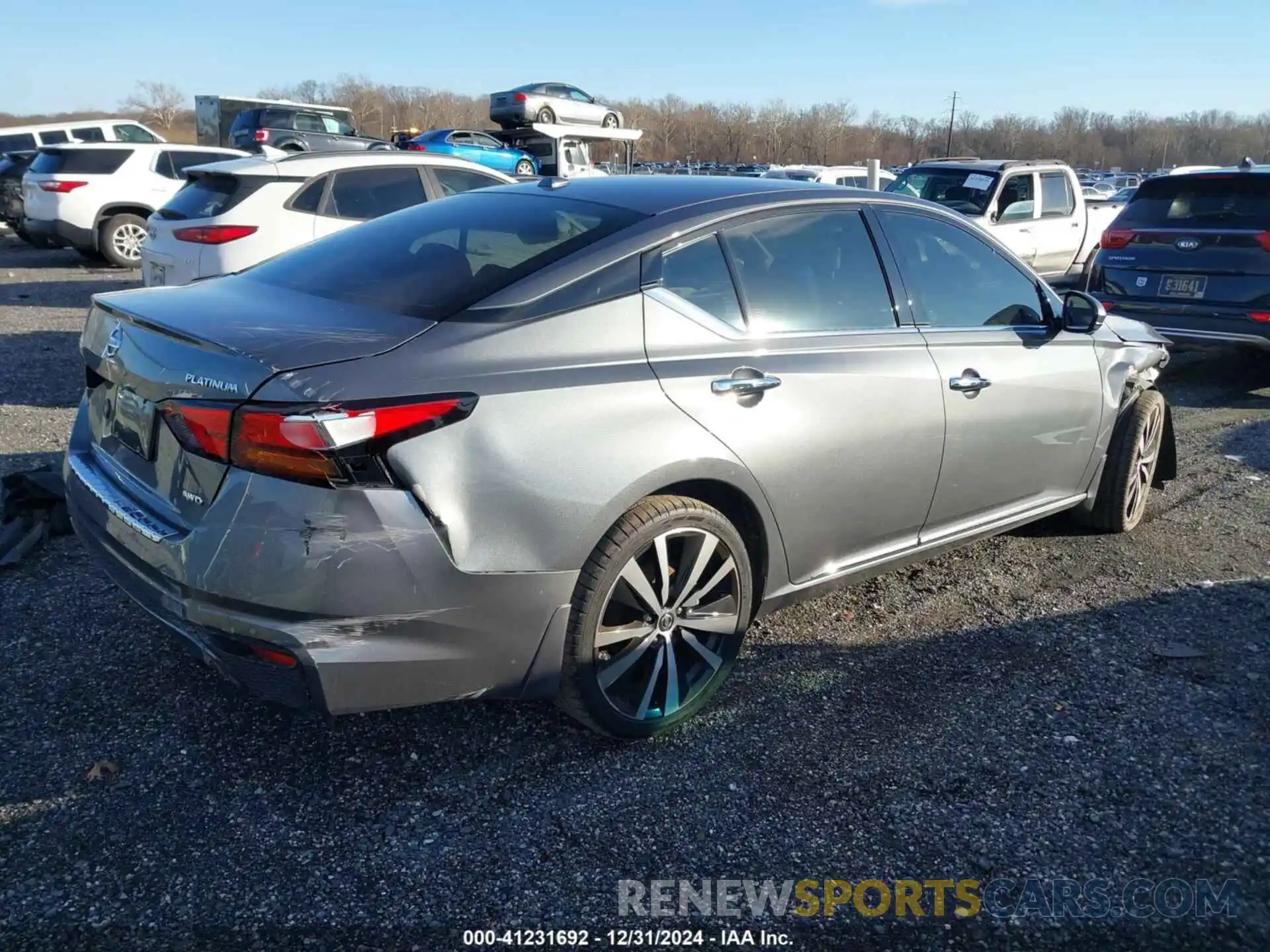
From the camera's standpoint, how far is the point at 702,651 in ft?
10.4

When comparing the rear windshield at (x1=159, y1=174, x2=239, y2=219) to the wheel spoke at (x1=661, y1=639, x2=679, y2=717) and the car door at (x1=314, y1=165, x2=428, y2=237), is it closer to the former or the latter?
the car door at (x1=314, y1=165, x2=428, y2=237)

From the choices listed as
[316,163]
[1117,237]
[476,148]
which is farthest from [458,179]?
[476,148]

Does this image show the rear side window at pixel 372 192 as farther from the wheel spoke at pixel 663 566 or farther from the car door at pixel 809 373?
the wheel spoke at pixel 663 566

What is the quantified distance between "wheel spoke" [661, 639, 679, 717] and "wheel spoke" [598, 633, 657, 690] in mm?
73

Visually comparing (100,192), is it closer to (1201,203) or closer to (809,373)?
(1201,203)

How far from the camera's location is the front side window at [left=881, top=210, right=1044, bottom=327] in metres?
3.82

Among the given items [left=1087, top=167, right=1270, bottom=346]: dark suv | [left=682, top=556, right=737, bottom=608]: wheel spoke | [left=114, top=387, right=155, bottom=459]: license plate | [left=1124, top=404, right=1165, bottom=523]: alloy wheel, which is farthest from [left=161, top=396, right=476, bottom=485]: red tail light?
[left=1087, top=167, right=1270, bottom=346]: dark suv

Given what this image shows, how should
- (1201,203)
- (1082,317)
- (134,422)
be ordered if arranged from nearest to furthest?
(134,422), (1082,317), (1201,203)

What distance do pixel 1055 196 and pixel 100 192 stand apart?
12.7 meters

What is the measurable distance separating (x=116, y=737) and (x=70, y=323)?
28.2 ft

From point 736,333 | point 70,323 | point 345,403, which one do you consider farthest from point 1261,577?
point 70,323

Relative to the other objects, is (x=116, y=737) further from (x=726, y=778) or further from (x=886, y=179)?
(x=886, y=179)

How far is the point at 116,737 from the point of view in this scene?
2992 millimetres

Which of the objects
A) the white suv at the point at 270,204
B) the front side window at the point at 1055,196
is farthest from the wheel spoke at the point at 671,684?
the front side window at the point at 1055,196
